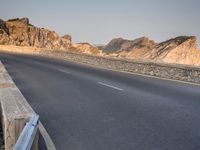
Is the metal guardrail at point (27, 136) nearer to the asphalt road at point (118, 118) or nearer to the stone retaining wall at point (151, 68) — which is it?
the asphalt road at point (118, 118)

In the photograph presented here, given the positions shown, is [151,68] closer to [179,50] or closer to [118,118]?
[118,118]

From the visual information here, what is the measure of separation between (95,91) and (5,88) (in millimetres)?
5130

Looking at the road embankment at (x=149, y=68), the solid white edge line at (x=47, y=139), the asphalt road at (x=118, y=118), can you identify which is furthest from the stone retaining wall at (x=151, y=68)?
the solid white edge line at (x=47, y=139)

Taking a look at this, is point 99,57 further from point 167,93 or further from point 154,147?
point 154,147

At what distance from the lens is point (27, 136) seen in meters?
4.66

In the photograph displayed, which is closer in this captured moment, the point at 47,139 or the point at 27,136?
the point at 27,136

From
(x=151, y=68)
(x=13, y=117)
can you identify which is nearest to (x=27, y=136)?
(x=13, y=117)

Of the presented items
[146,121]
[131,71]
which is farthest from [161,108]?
[131,71]

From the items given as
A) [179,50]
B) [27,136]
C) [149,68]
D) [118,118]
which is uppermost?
[27,136]

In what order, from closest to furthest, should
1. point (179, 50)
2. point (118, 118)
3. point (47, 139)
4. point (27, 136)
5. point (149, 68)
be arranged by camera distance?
point (27, 136), point (47, 139), point (118, 118), point (149, 68), point (179, 50)

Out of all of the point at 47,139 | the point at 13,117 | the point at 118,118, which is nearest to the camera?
the point at 13,117

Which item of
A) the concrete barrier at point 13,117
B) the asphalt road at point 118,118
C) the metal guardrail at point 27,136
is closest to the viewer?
the metal guardrail at point 27,136

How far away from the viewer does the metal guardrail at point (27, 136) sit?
4279 mm

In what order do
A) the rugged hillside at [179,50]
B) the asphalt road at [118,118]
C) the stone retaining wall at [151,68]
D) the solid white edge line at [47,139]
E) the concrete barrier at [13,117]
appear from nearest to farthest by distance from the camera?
the concrete barrier at [13,117] < the solid white edge line at [47,139] < the asphalt road at [118,118] < the stone retaining wall at [151,68] < the rugged hillside at [179,50]
